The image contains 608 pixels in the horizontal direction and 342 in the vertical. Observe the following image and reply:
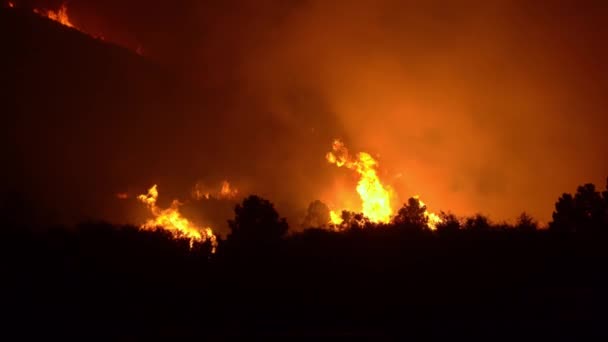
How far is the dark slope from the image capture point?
223 feet

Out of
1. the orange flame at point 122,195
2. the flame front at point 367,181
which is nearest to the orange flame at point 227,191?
the orange flame at point 122,195

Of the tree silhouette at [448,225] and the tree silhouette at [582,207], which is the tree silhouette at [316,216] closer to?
the tree silhouette at [582,207]

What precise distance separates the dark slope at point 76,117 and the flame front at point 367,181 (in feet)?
127

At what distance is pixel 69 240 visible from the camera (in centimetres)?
1728

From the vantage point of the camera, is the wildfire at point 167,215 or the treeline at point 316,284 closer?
the treeline at point 316,284

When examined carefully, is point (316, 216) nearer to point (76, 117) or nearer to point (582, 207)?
point (582, 207)

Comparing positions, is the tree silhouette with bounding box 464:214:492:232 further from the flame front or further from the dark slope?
the flame front

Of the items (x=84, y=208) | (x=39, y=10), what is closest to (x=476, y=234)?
(x=84, y=208)

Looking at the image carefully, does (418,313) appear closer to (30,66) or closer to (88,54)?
(30,66)

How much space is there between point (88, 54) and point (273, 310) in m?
99.7

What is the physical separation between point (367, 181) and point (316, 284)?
8971 cm

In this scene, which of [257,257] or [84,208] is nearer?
[257,257]

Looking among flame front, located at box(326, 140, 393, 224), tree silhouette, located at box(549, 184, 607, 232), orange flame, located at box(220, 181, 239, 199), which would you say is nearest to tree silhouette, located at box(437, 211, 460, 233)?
tree silhouette, located at box(549, 184, 607, 232)

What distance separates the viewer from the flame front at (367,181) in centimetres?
9919
